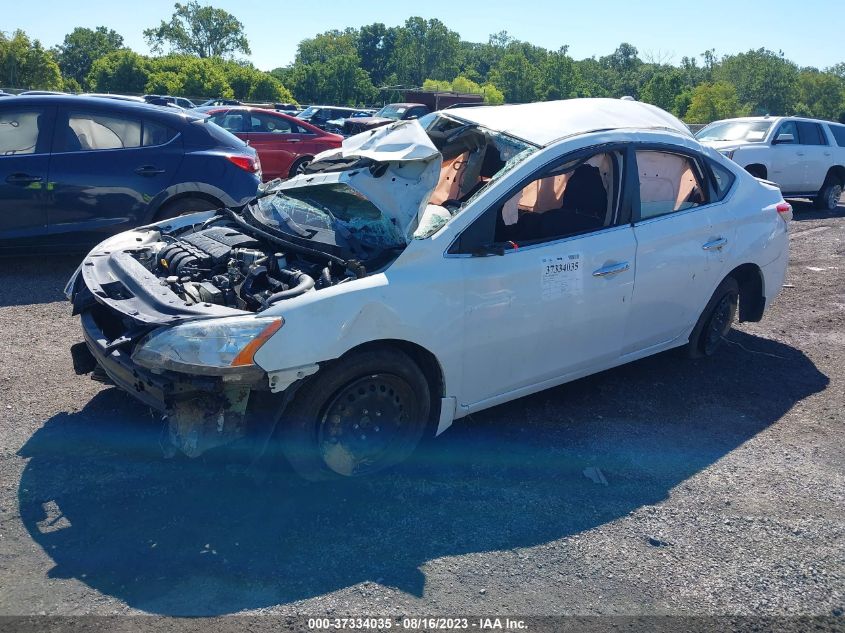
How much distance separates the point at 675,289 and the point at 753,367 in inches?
54.1

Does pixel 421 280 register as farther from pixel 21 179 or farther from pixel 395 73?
pixel 395 73

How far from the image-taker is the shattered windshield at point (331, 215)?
4.41 meters

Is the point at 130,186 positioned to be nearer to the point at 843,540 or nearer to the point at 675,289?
the point at 675,289

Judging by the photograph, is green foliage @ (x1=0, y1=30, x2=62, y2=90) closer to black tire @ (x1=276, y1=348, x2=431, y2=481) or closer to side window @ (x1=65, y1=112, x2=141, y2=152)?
side window @ (x1=65, y1=112, x2=141, y2=152)

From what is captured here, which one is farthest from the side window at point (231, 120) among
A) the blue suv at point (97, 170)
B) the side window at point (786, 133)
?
the side window at point (786, 133)

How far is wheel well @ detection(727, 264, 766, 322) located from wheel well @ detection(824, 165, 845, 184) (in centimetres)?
1094

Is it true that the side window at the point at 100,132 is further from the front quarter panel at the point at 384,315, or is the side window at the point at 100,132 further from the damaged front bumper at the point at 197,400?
the front quarter panel at the point at 384,315

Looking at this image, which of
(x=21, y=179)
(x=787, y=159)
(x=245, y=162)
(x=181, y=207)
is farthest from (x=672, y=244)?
(x=787, y=159)

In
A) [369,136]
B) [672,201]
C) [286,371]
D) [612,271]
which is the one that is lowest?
[286,371]

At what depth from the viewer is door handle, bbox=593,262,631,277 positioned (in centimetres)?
467

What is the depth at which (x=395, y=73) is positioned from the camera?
99000mm

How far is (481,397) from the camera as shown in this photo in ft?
14.4

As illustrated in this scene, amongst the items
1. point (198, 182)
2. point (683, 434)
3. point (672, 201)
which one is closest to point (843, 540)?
point (683, 434)

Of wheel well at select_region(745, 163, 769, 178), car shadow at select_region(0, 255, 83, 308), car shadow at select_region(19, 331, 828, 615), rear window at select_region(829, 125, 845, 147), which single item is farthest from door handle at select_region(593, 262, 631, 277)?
rear window at select_region(829, 125, 845, 147)
